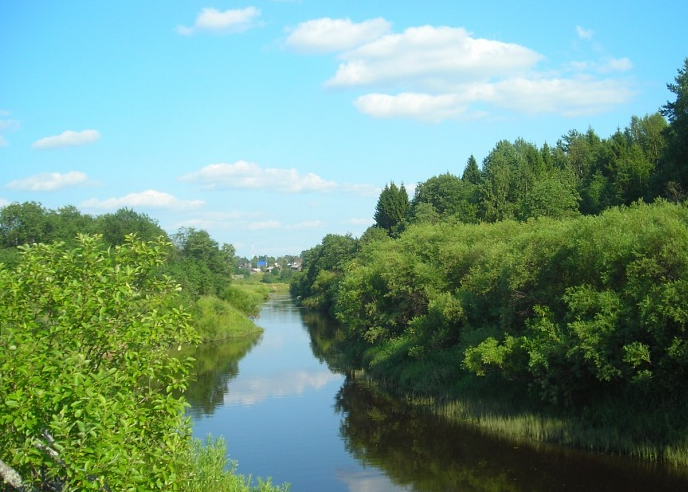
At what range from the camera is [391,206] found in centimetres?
10994

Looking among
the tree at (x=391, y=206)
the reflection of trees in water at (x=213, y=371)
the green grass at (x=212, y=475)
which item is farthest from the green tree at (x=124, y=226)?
the green grass at (x=212, y=475)

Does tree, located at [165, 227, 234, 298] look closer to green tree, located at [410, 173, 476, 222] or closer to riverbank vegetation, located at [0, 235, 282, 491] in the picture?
green tree, located at [410, 173, 476, 222]

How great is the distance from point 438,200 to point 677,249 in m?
65.2

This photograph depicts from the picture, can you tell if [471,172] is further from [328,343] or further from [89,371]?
[89,371]

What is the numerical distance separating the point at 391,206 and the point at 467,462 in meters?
86.6

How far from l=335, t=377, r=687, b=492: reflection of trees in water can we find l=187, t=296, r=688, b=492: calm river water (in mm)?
40

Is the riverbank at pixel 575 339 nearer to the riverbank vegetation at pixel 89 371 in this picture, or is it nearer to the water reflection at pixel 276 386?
the water reflection at pixel 276 386

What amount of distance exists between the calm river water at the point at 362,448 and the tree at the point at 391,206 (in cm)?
6546

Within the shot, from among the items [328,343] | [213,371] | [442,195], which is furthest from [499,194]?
[213,371]

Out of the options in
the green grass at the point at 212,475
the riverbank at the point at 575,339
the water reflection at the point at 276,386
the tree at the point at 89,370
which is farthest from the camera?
the water reflection at the point at 276,386

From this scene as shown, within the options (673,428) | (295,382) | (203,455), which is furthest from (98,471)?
(295,382)

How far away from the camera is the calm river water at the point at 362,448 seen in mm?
22062

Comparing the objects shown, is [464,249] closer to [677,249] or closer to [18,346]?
[677,249]

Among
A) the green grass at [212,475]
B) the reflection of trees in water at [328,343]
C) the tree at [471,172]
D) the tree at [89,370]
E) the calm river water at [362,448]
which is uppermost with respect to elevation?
the tree at [471,172]
